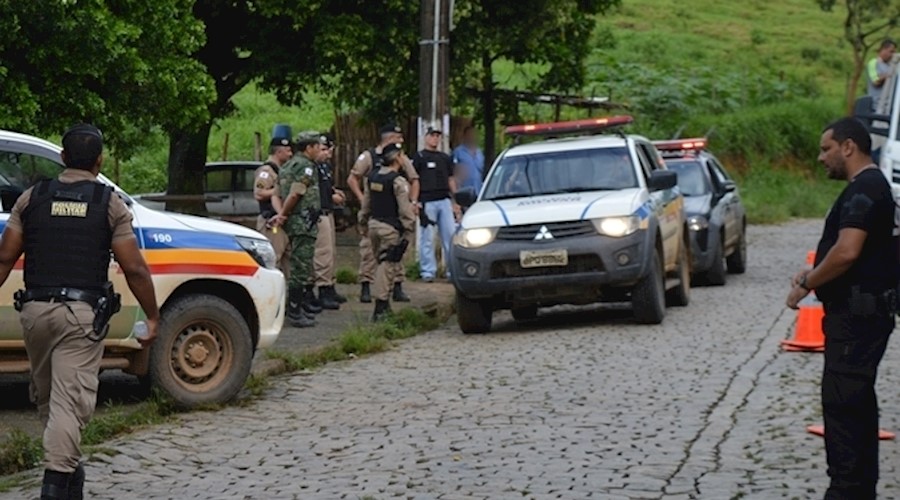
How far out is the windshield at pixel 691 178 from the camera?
2172 centimetres

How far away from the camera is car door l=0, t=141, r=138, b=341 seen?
10.8 metres

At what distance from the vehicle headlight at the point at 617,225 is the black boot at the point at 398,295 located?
10.0 feet

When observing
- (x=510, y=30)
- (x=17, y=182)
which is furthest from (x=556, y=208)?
(x=510, y=30)

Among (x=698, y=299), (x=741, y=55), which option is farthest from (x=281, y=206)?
(x=741, y=55)

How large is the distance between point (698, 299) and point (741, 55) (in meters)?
41.9

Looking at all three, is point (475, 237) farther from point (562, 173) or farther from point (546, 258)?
point (562, 173)

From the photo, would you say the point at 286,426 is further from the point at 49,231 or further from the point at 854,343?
the point at 854,343

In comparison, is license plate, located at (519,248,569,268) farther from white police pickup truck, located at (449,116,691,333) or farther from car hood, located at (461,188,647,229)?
car hood, located at (461,188,647,229)

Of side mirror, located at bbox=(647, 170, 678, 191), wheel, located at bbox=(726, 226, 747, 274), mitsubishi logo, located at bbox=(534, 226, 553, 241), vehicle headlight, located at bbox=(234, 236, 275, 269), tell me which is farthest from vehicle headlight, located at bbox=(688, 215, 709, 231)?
vehicle headlight, located at bbox=(234, 236, 275, 269)

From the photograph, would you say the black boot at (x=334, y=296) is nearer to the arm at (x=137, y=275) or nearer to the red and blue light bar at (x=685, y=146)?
the red and blue light bar at (x=685, y=146)

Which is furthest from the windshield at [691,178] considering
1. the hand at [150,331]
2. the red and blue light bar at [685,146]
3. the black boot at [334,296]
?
the hand at [150,331]

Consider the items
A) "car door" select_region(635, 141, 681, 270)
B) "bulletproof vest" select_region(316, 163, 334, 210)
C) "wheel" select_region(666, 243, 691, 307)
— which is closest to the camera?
"bulletproof vest" select_region(316, 163, 334, 210)

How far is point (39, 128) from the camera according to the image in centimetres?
1633

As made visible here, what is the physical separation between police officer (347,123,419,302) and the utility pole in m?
1.57
